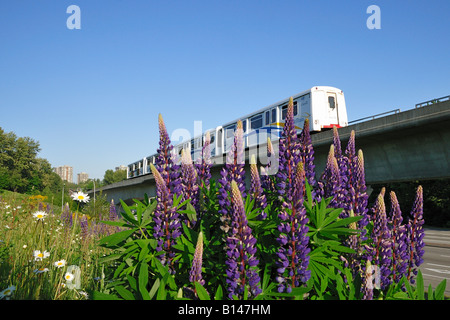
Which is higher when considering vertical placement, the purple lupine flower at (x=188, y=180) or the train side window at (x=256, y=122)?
the train side window at (x=256, y=122)

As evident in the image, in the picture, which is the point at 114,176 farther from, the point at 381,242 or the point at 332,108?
the point at 381,242

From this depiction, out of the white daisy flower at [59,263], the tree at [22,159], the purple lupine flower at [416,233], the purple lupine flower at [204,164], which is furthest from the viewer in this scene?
the tree at [22,159]

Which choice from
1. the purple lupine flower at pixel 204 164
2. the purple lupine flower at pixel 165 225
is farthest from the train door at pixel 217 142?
the purple lupine flower at pixel 165 225

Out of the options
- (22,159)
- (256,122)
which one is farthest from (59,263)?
(22,159)

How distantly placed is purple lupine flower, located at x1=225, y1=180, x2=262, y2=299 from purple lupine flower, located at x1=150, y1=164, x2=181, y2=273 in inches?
23.2

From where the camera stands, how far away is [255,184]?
264cm

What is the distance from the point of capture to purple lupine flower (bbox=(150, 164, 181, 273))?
2389mm

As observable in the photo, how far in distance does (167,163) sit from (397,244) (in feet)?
6.73

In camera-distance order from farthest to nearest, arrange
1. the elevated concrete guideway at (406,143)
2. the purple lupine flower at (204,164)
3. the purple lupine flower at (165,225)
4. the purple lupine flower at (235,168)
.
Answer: the elevated concrete guideway at (406,143) → the purple lupine flower at (204,164) → the purple lupine flower at (235,168) → the purple lupine flower at (165,225)

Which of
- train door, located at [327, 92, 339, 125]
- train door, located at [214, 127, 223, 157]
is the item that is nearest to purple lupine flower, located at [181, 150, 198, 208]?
train door, located at [327, 92, 339, 125]

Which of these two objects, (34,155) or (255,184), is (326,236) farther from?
(34,155)

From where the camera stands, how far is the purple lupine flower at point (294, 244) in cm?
204

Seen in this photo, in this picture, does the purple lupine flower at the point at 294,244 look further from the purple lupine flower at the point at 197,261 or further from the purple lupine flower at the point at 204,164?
the purple lupine flower at the point at 204,164
